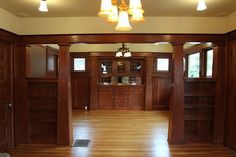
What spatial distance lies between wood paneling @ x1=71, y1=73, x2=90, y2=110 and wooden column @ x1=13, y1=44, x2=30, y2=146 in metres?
4.09

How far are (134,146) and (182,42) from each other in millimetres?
2285

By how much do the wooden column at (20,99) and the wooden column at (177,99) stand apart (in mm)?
2986

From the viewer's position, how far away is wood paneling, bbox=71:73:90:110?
28.8 ft

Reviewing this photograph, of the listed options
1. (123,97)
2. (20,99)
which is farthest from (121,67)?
(20,99)

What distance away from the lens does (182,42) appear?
4.57 metres

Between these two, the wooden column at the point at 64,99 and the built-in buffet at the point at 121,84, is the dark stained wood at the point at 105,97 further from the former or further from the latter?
the wooden column at the point at 64,99

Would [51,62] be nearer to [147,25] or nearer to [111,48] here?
[111,48]

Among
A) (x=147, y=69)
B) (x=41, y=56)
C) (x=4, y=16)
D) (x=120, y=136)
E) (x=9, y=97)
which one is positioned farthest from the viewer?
(x=147, y=69)

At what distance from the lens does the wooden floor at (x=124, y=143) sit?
4191mm

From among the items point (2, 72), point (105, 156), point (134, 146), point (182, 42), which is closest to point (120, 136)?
point (134, 146)

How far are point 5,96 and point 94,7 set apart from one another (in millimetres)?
2337

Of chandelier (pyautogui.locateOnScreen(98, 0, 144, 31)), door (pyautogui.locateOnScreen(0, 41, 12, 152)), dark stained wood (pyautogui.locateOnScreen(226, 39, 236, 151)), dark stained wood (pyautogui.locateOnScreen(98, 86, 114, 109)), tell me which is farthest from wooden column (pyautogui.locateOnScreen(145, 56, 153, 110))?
chandelier (pyautogui.locateOnScreen(98, 0, 144, 31))

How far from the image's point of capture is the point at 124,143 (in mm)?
4762

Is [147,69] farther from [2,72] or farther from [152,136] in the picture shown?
[2,72]
